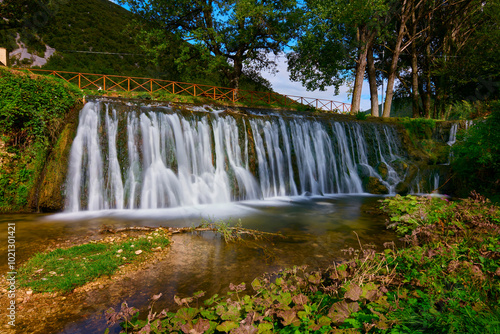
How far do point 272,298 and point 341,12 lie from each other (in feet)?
65.3

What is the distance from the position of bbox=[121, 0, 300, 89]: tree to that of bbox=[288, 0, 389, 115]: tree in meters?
1.53

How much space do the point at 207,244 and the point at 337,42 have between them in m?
20.5

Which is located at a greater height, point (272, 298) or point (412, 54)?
point (412, 54)

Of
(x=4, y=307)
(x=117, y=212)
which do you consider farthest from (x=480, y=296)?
(x=117, y=212)

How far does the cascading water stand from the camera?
8445 millimetres

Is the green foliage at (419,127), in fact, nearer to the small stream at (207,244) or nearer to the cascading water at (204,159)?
the cascading water at (204,159)

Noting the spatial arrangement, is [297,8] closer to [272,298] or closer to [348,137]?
[348,137]

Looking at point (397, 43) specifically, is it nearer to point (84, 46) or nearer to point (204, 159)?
point (204, 159)

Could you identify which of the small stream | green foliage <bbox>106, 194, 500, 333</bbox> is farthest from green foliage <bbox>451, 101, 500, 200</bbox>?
green foliage <bbox>106, 194, 500, 333</bbox>

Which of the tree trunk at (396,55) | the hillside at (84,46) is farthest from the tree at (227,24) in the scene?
the tree trunk at (396,55)

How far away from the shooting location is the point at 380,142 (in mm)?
14766

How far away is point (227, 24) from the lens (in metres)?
19.1

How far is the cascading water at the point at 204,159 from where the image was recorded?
845 centimetres

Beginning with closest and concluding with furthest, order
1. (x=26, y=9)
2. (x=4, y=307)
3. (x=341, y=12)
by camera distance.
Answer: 1. (x=4, y=307)
2. (x=341, y=12)
3. (x=26, y=9)
